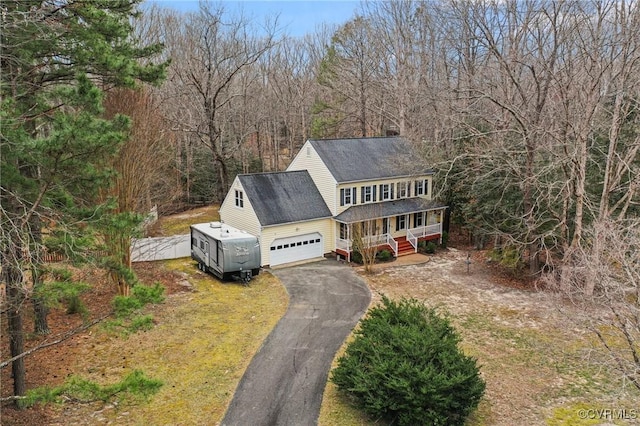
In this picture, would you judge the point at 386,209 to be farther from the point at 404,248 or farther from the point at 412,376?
the point at 412,376

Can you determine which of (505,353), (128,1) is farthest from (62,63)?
(505,353)

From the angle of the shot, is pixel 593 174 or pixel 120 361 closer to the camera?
pixel 120 361

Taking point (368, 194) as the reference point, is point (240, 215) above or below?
below

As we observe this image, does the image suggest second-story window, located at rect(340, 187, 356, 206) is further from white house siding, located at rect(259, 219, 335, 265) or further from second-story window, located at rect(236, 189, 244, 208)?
second-story window, located at rect(236, 189, 244, 208)

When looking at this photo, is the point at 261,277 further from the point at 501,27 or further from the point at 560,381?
the point at 501,27

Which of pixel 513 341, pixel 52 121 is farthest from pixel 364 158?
pixel 52 121

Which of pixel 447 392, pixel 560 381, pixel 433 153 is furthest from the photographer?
pixel 433 153
